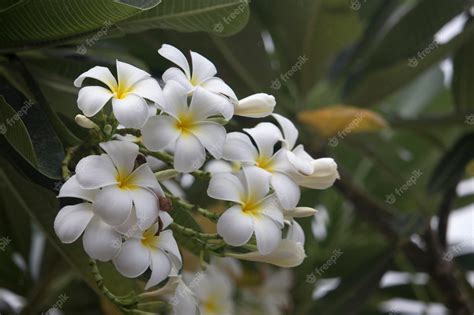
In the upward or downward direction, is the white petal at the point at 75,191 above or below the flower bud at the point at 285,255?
above

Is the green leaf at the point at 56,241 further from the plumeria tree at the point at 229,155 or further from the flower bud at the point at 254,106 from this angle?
the flower bud at the point at 254,106

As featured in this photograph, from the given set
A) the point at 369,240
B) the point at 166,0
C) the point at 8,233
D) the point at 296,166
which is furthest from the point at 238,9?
the point at 369,240

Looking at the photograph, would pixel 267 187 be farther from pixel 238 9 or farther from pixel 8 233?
pixel 8 233

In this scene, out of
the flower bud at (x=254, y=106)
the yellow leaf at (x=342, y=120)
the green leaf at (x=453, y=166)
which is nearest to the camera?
the flower bud at (x=254, y=106)

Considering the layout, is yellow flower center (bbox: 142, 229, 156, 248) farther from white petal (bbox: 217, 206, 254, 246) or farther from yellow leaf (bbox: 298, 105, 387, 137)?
yellow leaf (bbox: 298, 105, 387, 137)
